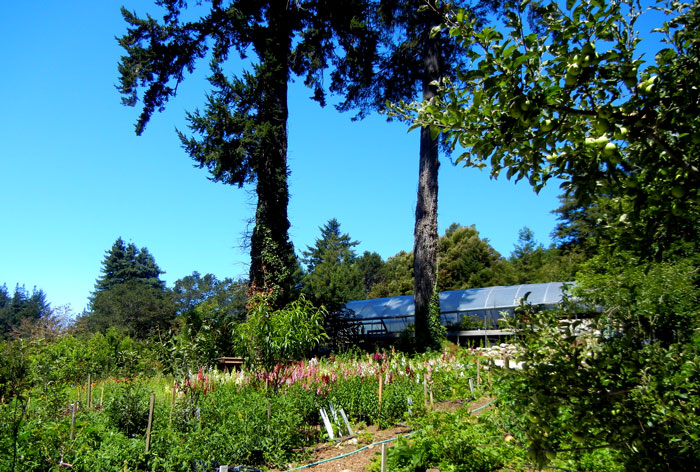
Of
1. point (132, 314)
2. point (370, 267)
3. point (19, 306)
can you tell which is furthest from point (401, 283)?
point (19, 306)

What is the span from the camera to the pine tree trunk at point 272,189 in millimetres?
11438

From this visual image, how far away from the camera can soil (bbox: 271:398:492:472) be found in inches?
189

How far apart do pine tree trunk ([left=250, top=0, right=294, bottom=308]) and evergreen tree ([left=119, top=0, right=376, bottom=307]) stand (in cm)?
3

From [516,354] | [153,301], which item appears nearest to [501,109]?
[516,354]

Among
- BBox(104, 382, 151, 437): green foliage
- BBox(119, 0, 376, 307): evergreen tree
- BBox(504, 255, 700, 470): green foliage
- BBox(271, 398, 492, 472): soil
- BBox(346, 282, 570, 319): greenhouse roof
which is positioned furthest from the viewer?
BBox(346, 282, 570, 319): greenhouse roof

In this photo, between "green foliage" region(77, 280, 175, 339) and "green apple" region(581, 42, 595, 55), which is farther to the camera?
"green foliage" region(77, 280, 175, 339)

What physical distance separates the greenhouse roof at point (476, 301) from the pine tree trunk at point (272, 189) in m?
9.03

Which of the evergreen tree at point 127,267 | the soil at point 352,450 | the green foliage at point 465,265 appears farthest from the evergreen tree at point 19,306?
the soil at point 352,450

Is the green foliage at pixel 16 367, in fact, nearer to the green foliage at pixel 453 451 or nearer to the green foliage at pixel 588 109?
the green foliage at pixel 453 451

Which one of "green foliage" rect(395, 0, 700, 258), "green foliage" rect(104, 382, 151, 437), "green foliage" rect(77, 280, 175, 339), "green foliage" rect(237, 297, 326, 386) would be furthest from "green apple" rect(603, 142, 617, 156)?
"green foliage" rect(77, 280, 175, 339)

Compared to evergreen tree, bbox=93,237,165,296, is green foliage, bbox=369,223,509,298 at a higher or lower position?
lower

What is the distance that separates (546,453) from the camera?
1.41 metres

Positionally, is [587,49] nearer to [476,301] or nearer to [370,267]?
[476,301]

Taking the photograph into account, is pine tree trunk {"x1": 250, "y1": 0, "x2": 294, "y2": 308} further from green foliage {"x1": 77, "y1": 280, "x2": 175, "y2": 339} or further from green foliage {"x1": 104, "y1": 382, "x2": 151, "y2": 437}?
green foliage {"x1": 77, "y1": 280, "x2": 175, "y2": 339}
